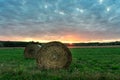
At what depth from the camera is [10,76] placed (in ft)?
33.8

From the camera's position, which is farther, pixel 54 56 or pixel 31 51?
pixel 31 51

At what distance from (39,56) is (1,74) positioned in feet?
12.3

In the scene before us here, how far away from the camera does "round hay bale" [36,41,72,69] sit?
13.6 m

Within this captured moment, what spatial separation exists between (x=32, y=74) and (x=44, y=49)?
4162mm

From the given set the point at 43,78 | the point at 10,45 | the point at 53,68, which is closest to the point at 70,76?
the point at 43,78

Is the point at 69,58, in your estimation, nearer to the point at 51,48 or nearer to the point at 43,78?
the point at 51,48

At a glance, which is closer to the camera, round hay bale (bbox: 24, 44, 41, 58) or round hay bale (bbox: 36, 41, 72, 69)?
round hay bale (bbox: 36, 41, 72, 69)

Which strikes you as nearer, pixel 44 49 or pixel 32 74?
pixel 32 74

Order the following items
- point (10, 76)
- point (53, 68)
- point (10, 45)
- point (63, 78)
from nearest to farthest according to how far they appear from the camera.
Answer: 1. point (63, 78)
2. point (10, 76)
3. point (53, 68)
4. point (10, 45)

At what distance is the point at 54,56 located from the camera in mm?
13969

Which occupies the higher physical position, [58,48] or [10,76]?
[58,48]

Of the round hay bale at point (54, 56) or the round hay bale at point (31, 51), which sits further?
the round hay bale at point (31, 51)

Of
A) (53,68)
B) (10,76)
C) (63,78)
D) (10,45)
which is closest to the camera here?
(63,78)

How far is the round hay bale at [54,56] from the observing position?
44.8 feet
